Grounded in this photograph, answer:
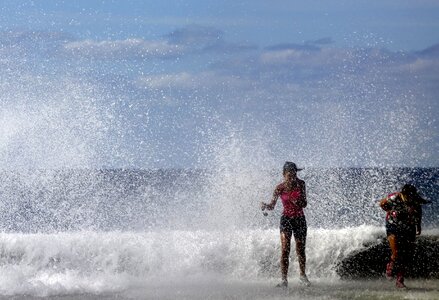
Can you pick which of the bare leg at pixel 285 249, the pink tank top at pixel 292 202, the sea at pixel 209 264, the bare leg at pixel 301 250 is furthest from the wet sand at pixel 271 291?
the pink tank top at pixel 292 202

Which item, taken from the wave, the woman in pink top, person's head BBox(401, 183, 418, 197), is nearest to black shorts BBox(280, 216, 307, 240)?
the woman in pink top

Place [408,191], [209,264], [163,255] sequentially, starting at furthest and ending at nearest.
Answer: [163,255] < [209,264] < [408,191]

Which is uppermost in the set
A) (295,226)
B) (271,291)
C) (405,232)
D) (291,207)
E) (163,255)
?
(291,207)

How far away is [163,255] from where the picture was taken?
1627 cm

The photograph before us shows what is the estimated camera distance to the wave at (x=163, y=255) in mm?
15299

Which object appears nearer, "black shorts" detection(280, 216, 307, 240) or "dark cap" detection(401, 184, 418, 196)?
"dark cap" detection(401, 184, 418, 196)

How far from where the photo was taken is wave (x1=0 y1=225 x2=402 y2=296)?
1530 centimetres

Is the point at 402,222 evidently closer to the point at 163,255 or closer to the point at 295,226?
the point at 295,226

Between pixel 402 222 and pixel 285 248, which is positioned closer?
pixel 402 222

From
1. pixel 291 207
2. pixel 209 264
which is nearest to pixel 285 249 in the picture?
pixel 291 207

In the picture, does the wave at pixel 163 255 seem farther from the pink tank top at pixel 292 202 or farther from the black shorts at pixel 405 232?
the pink tank top at pixel 292 202

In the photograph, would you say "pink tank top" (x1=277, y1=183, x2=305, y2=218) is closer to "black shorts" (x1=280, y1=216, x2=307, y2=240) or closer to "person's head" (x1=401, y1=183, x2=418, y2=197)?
"black shorts" (x1=280, y1=216, x2=307, y2=240)

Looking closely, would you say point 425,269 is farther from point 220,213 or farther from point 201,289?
point 220,213

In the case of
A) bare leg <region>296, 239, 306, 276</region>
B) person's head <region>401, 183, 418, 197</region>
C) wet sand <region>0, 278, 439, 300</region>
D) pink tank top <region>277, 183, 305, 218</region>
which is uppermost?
person's head <region>401, 183, 418, 197</region>
